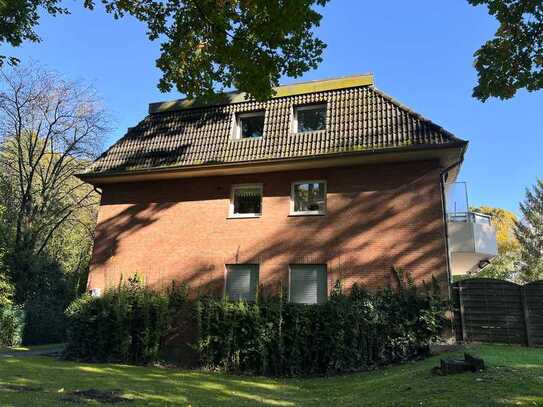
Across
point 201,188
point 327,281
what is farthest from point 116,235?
point 327,281

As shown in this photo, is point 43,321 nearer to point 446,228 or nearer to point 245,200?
point 245,200

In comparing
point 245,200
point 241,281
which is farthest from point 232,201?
point 241,281

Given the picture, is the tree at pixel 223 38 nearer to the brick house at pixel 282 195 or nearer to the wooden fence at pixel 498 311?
the brick house at pixel 282 195

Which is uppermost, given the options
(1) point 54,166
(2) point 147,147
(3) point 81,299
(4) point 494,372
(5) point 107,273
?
(1) point 54,166

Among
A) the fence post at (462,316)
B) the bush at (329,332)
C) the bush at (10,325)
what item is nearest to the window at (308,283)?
the bush at (329,332)

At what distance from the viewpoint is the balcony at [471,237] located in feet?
45.5

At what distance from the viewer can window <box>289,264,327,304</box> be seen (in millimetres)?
14359

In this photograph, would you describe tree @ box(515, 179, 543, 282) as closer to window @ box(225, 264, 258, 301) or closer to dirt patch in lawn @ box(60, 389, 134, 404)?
window @ box(225, 264, 258, 301)

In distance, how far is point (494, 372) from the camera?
781cm

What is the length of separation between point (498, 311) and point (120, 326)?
1199 cm

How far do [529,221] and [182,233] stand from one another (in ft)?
104

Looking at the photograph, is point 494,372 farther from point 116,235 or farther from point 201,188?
point 116,235

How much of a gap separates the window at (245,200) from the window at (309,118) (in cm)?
277

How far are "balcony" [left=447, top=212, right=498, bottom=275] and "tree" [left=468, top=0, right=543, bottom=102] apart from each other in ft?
26.4
